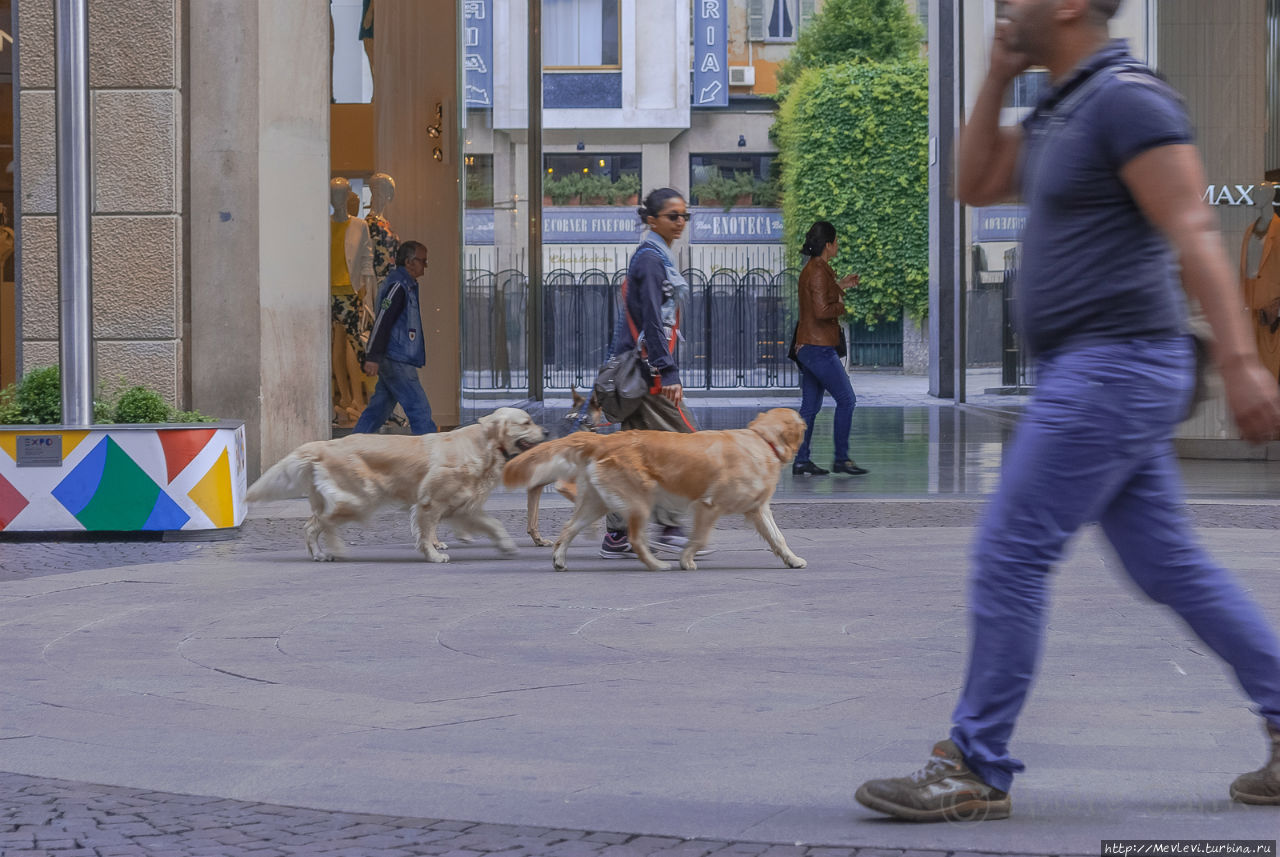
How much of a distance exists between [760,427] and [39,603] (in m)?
3.36

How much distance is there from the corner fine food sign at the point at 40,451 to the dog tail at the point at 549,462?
285cm

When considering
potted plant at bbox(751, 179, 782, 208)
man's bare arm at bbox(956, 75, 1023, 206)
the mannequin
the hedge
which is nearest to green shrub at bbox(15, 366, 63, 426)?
the mannequin

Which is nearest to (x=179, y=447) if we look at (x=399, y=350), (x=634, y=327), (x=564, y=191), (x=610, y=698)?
(x=634, y=327)

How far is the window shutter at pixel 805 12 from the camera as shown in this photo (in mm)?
43031

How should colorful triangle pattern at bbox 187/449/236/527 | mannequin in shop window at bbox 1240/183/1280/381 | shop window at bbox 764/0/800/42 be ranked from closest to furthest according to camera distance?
colorful triangle pattern at bbox 187/449/236/527 → mannequin in shop window at bbox 1240/183/1280/381 → shop window at bbox 764/0/800/42

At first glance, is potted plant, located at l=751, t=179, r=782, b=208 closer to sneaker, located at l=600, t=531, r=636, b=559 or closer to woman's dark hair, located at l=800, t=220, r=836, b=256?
woman's dark hair, located at l=800, t=220, r=836, b=256

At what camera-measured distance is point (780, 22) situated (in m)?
43.5

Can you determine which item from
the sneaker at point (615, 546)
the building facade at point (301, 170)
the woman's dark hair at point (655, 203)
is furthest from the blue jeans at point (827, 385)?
the woman's dark hair at point (655, 203)

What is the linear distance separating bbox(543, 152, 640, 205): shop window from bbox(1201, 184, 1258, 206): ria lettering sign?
27.8 m

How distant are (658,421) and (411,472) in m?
1.28

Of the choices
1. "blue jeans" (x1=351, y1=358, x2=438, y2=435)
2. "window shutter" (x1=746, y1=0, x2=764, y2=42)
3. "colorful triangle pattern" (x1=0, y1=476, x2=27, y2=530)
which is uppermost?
"window shutter" (x1=746, y1=0, x2=764, y2=42)

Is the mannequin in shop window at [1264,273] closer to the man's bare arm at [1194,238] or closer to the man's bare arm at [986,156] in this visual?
the man's bare arm at [986,156]

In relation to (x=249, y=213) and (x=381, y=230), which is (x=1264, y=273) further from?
(x=249, y=213)

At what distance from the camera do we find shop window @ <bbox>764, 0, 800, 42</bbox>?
142 feet
